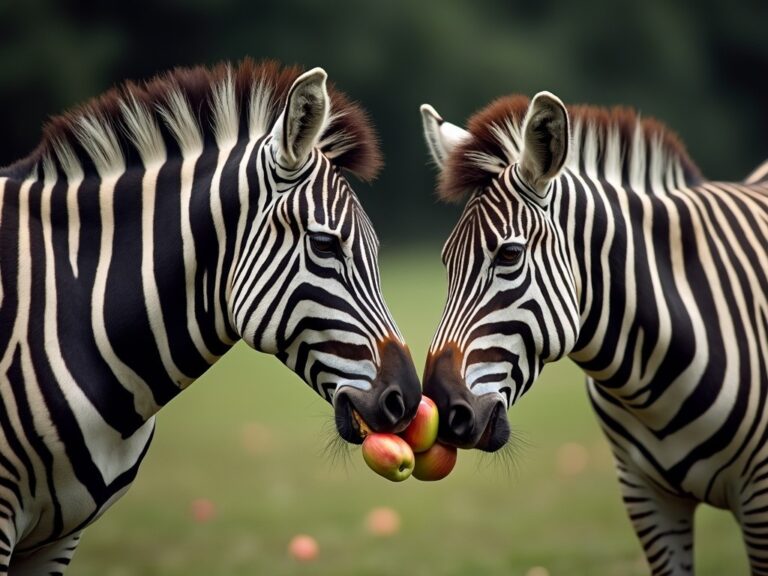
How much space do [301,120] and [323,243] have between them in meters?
0.51

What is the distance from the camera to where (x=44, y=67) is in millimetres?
27016

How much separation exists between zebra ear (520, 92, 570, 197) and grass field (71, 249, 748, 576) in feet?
4.54

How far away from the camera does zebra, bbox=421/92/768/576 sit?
464cm

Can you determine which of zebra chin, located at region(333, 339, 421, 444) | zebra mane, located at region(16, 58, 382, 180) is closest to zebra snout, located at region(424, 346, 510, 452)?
zebra chin, located at region(333, 339, 421, 444)

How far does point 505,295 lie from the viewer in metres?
4.66

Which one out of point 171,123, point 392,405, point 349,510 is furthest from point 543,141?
point 349,510

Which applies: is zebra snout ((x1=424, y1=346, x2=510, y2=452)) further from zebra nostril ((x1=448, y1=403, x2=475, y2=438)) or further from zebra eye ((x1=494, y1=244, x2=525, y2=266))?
zebra eye ((x1=494, y1=244, x2=525, y2=266))

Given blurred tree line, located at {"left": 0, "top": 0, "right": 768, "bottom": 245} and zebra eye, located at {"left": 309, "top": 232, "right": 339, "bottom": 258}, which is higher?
blurred tree line, located at {"left": 0, "top": 0, "right": 768, "bottom": 245}

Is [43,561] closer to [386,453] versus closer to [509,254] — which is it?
[386,453]

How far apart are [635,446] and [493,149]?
1.64m

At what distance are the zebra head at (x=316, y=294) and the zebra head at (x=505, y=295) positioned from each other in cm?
27

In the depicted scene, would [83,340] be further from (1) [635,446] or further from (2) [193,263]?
(1) [635,446]

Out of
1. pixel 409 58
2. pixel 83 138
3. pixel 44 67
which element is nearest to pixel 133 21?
pixel 44 67

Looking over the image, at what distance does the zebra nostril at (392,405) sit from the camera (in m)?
4.29
